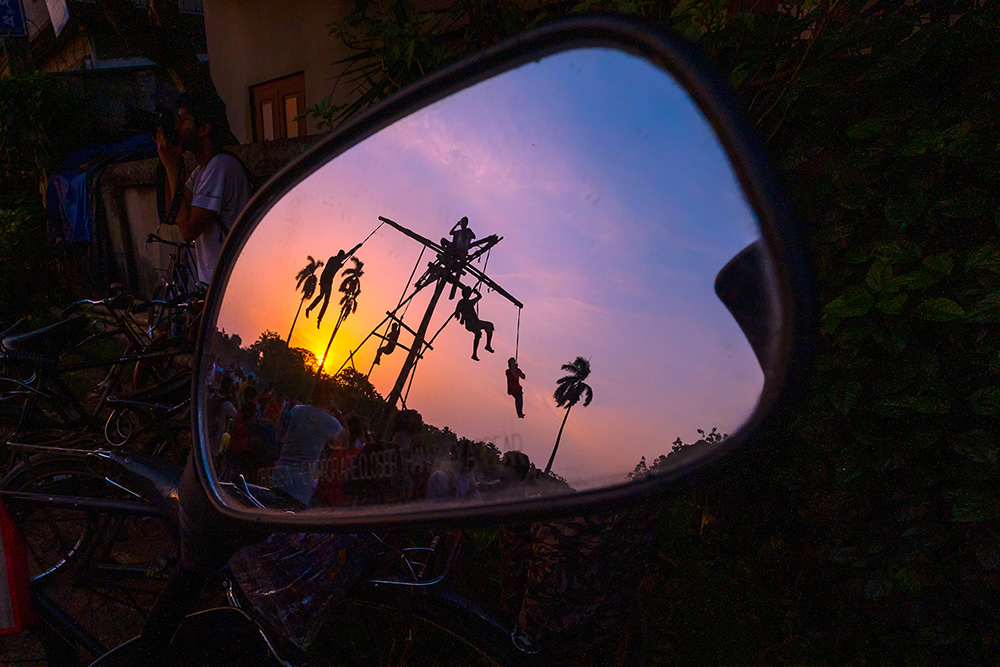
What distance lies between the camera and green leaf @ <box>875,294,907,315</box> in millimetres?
1571

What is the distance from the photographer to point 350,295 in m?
0.72

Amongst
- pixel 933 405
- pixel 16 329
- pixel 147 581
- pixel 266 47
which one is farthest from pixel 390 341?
pixel 266 47

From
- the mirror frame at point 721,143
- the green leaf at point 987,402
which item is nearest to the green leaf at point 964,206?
the green leaf at point 987,402

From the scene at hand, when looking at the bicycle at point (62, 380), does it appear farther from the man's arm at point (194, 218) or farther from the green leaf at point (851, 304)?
the green leaf at point (851, 304)

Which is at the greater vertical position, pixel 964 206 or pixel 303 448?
pixel 964 206

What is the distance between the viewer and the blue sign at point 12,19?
9617 millimetres

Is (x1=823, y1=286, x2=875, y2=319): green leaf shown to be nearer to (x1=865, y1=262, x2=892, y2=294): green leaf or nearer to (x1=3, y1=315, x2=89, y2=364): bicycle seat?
(x1=865, y1=262, x2=892, y2=294): green leaf

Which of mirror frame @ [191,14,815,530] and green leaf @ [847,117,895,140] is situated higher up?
green leaf @ [847,117,895,140]

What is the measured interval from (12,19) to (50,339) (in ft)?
31.6

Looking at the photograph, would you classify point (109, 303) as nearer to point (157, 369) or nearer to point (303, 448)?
point (157, 369)

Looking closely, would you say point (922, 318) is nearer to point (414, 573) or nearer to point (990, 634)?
point (990, 634)

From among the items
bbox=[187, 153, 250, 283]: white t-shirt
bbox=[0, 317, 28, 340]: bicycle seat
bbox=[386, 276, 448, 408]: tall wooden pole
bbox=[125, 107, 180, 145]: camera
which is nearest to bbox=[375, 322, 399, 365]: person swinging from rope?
bbox=[386, 276, 448, 408]: tall wooden pole

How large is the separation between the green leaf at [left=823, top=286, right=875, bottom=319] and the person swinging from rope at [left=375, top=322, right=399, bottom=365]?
4.59 feet

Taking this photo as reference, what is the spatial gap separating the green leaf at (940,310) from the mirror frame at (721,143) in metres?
1.28
